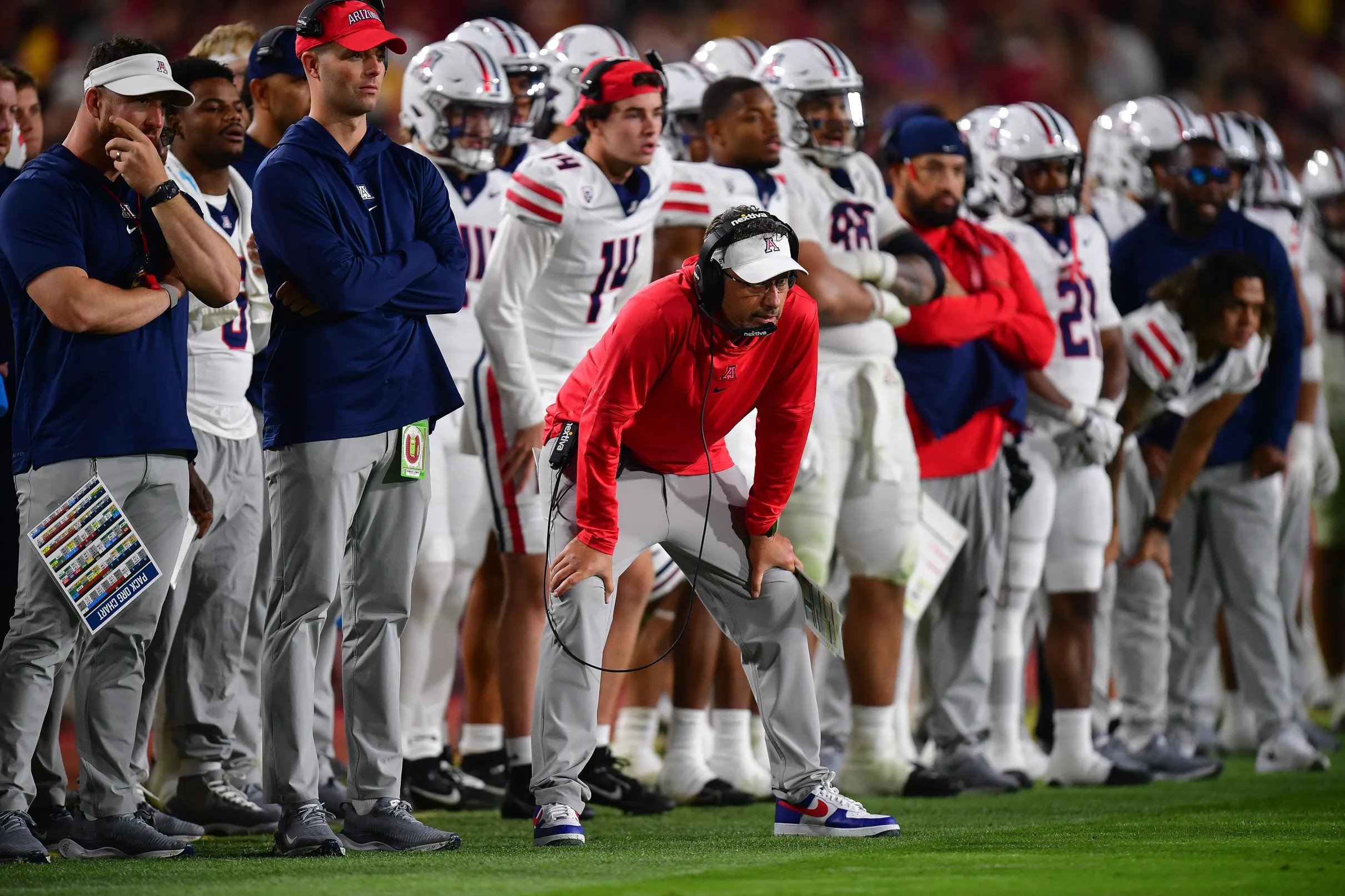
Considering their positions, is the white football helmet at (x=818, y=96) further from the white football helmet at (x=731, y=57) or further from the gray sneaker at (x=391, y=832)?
the gray sneaker at (x=391, y=832)

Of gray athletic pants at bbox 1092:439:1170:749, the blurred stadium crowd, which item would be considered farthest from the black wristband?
the blurred stadium crowd

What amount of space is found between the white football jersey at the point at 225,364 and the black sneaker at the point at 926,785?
8.73 ft

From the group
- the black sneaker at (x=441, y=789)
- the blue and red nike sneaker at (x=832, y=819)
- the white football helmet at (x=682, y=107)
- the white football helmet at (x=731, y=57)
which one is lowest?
the black sneaker at (x=441, y=789)

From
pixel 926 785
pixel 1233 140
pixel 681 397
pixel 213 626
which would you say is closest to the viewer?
pixel 681 397

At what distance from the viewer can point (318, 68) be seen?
Result: 16.6 ft

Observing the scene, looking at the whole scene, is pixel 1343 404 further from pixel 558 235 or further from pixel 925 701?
pixel 558 235

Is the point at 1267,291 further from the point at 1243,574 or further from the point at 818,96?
the point at 818,96

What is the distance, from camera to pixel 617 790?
20.7ft

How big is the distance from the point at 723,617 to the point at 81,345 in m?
1.91

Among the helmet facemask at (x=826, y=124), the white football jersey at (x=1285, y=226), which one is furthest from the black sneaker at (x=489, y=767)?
the white football jersey at (x=1285, y=226)

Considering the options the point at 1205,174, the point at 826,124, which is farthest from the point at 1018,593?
the point at 1205,174

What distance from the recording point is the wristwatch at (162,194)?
15.8 ft

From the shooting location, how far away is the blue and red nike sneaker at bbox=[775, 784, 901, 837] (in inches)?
206

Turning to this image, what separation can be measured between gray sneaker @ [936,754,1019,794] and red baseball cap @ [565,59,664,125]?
2.78 metres
